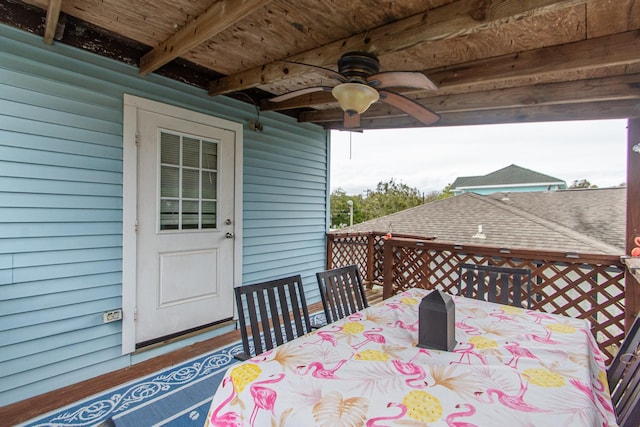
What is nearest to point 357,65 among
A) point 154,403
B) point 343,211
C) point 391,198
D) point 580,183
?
point 154,403

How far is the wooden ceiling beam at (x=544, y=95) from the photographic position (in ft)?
8.14

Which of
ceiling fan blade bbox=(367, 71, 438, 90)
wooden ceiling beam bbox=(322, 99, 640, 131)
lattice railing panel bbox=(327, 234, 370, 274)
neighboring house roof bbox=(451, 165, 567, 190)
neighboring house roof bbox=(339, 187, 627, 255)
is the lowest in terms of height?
lattice railing panel bbox=(327, 234, 370, 274)

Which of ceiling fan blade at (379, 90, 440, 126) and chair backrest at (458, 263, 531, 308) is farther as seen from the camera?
chair backrest at (458, 263, 531, 308)

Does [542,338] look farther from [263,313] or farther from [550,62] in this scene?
[550,62]

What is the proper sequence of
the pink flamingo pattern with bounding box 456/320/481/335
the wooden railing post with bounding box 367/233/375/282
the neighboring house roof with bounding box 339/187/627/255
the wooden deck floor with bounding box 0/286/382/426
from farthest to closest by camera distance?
the neighboring house roof with bounding box 339/187/627/255 < the wooden railing post with bounding box 367/233/375/282 < the wooden deck floor with bounding box 0/286/382/426 < the pink flamingo pattern with bounding box 456/320/481/335

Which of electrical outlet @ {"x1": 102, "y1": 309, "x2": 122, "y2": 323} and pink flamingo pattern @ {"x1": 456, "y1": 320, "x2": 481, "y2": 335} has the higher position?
pink flamingo pattern @ {"x1": 456, "y1": 320, "x2": 481, "y2": 335}

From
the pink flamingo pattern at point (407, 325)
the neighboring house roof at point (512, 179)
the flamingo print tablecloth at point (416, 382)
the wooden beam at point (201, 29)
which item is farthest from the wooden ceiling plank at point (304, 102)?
the neighboring house roof at point (512, 179)

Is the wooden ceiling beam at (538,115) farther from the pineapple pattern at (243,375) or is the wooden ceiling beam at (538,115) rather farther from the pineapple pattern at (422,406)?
the pineapple pattern at (243,375)

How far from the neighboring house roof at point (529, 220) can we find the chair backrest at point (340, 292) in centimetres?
414

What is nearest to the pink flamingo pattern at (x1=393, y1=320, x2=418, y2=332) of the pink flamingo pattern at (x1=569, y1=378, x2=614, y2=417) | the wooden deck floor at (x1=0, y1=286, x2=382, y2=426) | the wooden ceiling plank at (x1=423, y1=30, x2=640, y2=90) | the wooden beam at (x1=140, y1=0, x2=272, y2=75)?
the pink flamingo pattern at (x1=569, y1=378, x2=614, y2=417)

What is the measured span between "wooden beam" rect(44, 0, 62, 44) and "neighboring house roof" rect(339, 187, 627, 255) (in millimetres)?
5879

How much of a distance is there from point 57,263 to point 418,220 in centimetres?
797

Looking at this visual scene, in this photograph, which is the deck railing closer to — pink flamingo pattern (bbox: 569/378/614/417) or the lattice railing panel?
the lattice railing panel

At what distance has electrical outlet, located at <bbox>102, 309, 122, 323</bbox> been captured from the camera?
2.45m
